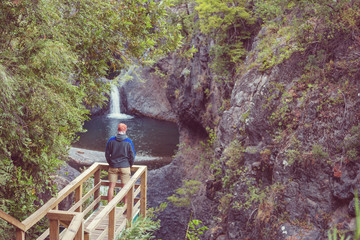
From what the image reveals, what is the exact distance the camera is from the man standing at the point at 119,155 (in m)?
6.46

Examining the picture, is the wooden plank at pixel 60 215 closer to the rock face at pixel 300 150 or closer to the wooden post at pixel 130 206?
the wooden post at pixel 130 206

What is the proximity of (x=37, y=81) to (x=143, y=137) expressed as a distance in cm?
2338

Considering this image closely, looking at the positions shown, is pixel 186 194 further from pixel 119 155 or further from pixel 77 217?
pixel 77 217

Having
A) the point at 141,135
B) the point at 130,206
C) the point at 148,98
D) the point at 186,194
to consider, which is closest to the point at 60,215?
the point at 130,206

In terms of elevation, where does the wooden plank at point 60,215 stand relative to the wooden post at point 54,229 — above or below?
above

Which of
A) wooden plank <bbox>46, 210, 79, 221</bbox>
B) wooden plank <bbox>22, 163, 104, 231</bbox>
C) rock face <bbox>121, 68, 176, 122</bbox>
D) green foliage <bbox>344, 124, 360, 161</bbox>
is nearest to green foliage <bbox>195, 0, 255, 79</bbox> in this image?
green foliage <bbox>344, 124, 360, 161</bbox>

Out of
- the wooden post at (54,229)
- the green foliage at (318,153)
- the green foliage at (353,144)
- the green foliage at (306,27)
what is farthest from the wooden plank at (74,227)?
the green foliage at (306,27)

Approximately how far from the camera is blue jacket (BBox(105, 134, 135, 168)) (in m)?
6.46

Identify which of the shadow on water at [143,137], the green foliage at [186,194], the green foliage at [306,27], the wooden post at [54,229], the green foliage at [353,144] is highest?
the green foliage at [306,27]

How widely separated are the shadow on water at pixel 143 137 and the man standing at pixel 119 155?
14586mm

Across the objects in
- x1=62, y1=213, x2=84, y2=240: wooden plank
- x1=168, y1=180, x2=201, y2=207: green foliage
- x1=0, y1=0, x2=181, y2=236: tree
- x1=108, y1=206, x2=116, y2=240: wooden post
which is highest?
x1=0, y1=0, x2=181, y2=236: tree

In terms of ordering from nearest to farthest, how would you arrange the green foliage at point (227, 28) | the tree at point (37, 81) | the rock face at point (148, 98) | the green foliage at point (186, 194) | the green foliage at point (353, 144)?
the tree at point (37, 81) < the green foliage at point (353, 144) < the green foliage at point (227, 28) < the green foliage at point (186, 194) < the rock face at point (148, 98)

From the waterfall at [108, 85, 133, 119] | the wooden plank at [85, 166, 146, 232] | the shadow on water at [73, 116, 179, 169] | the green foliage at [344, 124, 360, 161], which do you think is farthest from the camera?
the waterfall at [108, 85, 133, 119]

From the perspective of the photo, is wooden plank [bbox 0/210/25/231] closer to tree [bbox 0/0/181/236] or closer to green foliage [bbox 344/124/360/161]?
tree [bbox 0/0/181/236]
